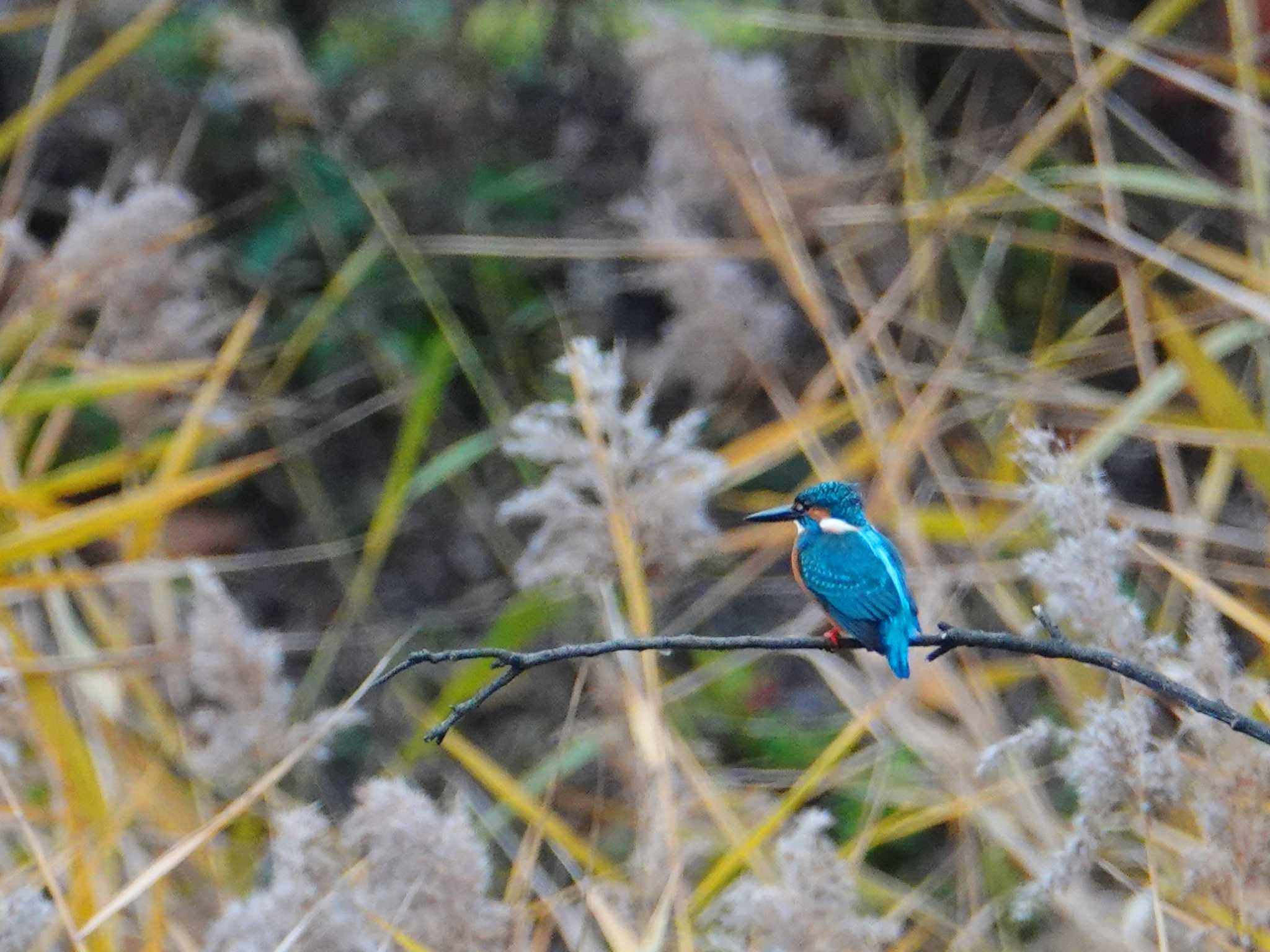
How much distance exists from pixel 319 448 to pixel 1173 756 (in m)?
2.42

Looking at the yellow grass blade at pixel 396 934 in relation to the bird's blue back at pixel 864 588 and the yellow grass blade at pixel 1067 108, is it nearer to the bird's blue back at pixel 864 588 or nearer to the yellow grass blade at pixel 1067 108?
the bird's blue back at pixel 864 588

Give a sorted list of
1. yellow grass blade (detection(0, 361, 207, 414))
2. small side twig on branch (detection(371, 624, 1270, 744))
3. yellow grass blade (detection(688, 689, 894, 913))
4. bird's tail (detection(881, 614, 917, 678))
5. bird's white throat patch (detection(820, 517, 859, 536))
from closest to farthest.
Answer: small side twig on branch (detection(371, 624, 1270, 744)), bird's tail (detection(881, 614, 917, 678)), bird's white throat patch (detection(820, 517, 859, 536)), yellow grass blade (detection(688, 689, 894, 913)), yellow grass blade (detection(0, 361, 207, 414))

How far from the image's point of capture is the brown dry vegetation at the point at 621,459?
179 centimetres

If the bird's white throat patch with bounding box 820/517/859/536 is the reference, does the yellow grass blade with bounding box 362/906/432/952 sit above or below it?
below

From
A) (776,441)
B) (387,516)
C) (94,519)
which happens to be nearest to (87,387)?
(94,519)

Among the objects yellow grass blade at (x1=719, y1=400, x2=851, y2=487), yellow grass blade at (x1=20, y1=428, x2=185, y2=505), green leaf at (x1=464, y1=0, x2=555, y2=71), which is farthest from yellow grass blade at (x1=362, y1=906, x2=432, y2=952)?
green leaf at (x1=464, y1=0, x2=555, y2=71)

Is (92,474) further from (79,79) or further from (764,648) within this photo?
Result: (764,648)

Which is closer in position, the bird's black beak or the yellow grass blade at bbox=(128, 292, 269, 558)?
the bird's black beak

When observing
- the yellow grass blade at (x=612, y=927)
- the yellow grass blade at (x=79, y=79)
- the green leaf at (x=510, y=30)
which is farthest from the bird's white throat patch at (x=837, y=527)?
the green leaf at (x=510, y=30)

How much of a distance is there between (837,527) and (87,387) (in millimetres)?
1568

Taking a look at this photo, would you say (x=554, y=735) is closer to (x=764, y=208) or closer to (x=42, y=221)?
(x=764, y=208)

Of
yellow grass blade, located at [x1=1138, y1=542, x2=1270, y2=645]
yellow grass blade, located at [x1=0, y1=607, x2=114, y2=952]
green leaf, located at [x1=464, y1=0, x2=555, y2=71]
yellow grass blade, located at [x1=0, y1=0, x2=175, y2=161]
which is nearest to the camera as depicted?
yellow grass blade, located at [x1=1138, y1=542, x2=1270, y2=645]

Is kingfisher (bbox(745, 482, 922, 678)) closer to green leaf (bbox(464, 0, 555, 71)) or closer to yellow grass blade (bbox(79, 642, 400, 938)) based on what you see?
yellow grass blade (bbox(79, 642, 400, 938))

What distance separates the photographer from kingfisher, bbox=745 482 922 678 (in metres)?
1.30
